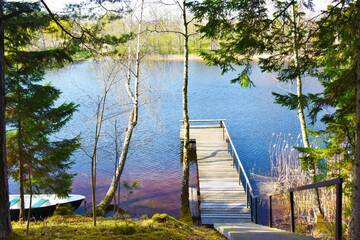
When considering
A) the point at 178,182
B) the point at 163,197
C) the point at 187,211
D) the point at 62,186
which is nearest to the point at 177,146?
the point at 178,182

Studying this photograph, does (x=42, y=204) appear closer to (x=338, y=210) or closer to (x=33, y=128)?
(x=33, y=128)

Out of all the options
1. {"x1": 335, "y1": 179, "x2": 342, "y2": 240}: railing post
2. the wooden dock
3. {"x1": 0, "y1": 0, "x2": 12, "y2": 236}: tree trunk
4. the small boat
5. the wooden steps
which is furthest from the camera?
the small boat

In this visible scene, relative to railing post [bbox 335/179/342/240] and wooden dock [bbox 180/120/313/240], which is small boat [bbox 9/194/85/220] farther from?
railing post [bbox 335/179/342/240]

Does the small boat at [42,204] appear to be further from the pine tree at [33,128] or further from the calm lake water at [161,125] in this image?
the pine tree at [33,128]

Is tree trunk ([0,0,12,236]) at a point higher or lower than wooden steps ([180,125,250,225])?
higher

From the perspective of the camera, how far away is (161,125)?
75.7 feet

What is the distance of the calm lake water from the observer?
17.0 metres

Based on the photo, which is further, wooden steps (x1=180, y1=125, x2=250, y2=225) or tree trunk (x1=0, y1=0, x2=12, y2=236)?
wooden steps (x1=180, y1=125, x2=250, y2=225)

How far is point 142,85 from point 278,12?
62.1 ft

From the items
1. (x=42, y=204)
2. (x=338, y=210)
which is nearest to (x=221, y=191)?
(x=42, y=204)

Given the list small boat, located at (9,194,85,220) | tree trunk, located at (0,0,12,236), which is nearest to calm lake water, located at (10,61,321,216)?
small boat, located at (9,194,85,220)

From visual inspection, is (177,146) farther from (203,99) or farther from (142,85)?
(203,99)

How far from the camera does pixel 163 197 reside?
16.0 meters

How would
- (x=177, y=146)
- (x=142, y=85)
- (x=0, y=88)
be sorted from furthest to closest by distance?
(x=142, y=85) < (x=177, y=146) < (x=0, y=88)
